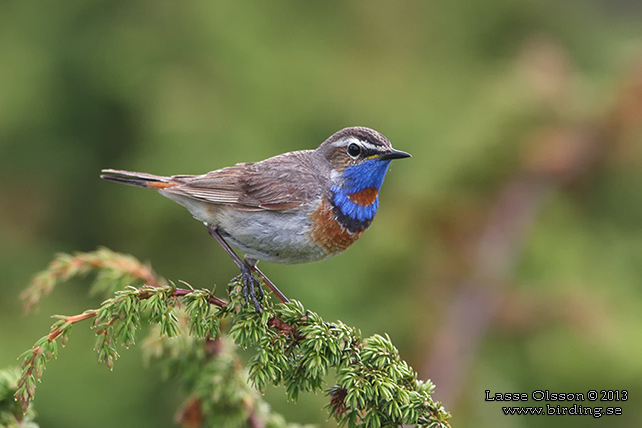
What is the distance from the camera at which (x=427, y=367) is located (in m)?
4.88

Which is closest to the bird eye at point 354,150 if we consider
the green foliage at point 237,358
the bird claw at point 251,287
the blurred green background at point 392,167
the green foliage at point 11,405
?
the bird claw at point 251,287

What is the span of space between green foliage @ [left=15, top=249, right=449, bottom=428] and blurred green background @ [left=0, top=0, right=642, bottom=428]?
6.45ft

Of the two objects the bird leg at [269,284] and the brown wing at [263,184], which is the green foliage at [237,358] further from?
the brown wing at [263,184]

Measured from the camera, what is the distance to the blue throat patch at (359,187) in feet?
14.1

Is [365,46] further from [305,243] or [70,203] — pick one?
[305,243]

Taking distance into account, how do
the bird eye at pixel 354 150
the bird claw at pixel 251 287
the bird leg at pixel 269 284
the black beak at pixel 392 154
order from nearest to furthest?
the bird claw at pixel 251 287 → the bird leg at pixel 269 284 → the black beak at pixel 392 154 → the bird eye at pixel 354 150

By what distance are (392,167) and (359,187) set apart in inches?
140

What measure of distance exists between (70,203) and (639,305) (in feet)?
18.2

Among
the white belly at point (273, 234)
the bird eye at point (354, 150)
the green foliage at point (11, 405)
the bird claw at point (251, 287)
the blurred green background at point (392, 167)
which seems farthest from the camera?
the blurred green background at point (392, 167)

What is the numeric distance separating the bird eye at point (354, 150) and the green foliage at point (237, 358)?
1305 millimetres

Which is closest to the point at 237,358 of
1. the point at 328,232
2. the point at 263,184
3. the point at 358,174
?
the point at 328,232

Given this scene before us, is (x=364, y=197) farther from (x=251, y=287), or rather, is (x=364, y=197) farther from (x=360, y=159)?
(x=251, y=287)

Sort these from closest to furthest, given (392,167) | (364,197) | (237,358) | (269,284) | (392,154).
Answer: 1. (237,358)
2. (269,284)
3. (392,154)
4. (364,197)
5. (392,167)

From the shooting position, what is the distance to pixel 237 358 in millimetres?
3311
